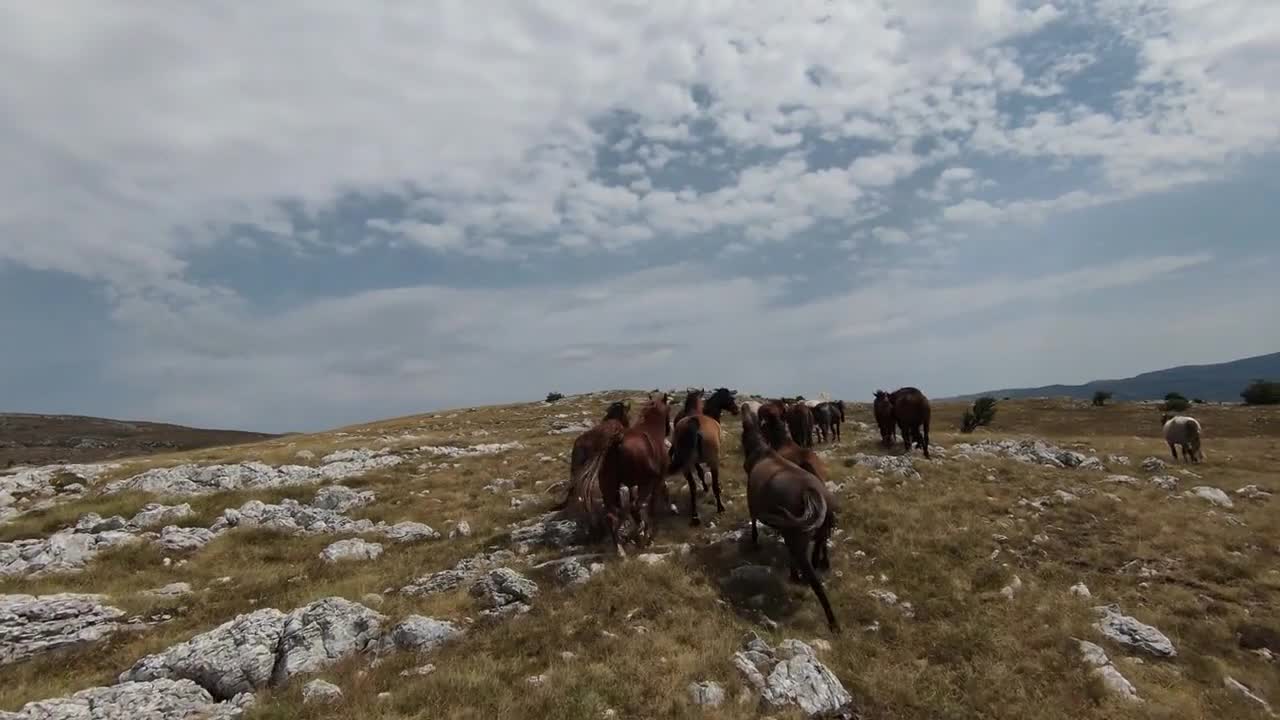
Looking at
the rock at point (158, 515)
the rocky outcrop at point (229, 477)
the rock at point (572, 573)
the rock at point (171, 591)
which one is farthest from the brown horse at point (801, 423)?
the rock at point (158, 515)

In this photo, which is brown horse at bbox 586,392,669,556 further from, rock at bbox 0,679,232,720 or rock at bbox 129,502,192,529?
rock at bbox 129,502,192,529

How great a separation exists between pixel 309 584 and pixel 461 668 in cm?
661

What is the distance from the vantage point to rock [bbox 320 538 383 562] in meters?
15.5

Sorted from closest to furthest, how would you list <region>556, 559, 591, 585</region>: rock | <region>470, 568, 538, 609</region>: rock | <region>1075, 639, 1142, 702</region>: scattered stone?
1. <region>1075, 639, 1142, 702</region>: scattered stone
2. <region>470, 568, 538, 609</region>: rock
3. <region>556, 559, 591, 585</region>: rock

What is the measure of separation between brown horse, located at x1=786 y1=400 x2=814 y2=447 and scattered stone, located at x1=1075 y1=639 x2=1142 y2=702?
1290 cm

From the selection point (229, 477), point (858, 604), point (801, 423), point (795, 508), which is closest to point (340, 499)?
point (229, 477)

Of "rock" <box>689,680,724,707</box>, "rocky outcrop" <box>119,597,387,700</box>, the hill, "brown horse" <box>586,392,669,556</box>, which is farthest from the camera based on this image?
the hill

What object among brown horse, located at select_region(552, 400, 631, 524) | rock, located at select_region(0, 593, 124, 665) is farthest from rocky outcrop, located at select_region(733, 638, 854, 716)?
rock, located at select_region(0, 593, 124, 665)

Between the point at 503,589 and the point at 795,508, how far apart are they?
5.41 meters

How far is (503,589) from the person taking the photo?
37.8 ft

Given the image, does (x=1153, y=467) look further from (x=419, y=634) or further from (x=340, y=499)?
(x=340, y=499)

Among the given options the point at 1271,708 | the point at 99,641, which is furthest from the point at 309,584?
the point at 1271,708

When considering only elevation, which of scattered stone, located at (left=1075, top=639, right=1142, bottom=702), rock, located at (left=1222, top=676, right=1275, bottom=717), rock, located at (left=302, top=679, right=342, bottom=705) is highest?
rock, located at (left=302, top=679, right=342, bottom=705)

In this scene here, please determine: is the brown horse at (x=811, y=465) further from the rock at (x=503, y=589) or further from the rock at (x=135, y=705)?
the rock at (x=135, y=705)
